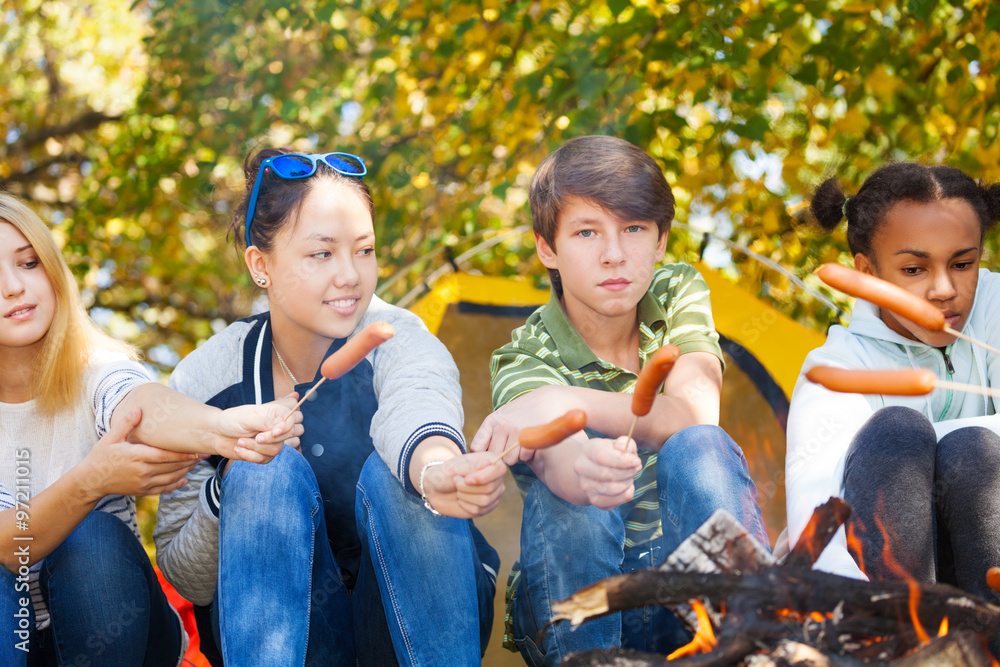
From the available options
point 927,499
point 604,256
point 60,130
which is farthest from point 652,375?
point 60,130

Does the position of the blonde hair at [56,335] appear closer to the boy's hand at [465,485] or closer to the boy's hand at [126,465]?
the boy's hand at [126,465]

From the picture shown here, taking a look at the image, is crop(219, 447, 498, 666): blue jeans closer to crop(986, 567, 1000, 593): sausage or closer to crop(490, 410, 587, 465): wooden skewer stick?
crop(490, 410, 587, 465): wooden skewer stick

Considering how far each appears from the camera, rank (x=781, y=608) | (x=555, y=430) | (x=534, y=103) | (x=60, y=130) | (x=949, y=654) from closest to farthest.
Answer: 1. (x=949, y=654)
2. (x=781, y=608)
3. (x=555, y=430)
4. (x=534, y=103)
5. (x=60, y=130)

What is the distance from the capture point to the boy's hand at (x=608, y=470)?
4.00 feet

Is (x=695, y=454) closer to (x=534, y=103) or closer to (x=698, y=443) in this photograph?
(x=698, y=443)

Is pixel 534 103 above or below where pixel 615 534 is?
above

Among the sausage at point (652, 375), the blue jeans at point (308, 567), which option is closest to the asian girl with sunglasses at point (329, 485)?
the blue jeans at point (308, 567)

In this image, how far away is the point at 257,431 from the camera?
1.33 metres

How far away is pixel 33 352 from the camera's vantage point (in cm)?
166

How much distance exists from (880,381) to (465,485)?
22.5 inches

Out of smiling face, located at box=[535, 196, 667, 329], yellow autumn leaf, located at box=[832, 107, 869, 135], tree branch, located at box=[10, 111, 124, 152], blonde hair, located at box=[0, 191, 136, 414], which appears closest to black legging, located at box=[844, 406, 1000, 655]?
smiling face, located at box=[535, 196, 667, 329]

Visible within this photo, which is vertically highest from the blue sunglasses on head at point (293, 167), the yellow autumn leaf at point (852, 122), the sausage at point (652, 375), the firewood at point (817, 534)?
the yellow autumn leaf at point (852, 122)

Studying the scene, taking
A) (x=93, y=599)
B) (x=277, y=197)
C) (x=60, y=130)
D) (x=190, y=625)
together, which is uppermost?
(x=277, y=197)

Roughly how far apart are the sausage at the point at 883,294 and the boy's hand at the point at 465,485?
1.74 feet
